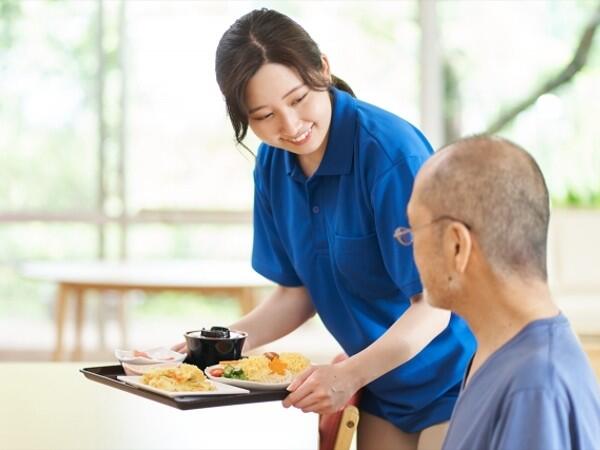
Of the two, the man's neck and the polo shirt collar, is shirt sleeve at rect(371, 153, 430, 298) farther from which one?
the man's neck

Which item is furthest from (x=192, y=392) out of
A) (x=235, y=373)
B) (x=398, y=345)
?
(x=398, y=345)

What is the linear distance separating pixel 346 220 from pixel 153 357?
0.39m

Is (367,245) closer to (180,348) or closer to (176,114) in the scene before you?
(180,348)

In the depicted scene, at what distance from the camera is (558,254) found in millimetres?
5387

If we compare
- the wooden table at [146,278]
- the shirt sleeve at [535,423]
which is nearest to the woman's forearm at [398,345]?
the shirt sleeve at [535,423]

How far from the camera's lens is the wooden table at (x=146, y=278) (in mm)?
4695

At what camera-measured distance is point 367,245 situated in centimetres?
197

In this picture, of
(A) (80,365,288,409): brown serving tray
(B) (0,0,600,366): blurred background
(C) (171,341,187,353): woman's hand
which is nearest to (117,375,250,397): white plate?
(A) (80,365,288,409): brown serving tray

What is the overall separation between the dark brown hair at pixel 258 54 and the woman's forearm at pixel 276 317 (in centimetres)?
40

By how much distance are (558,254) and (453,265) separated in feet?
13.5

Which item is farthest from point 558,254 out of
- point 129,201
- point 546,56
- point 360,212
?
point 360,212

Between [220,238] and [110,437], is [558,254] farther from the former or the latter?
[110,437]

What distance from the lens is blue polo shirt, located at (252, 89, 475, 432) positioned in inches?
75.5

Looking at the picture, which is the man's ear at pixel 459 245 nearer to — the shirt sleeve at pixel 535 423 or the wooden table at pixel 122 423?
the shirt sleeve at pixel 535 423
